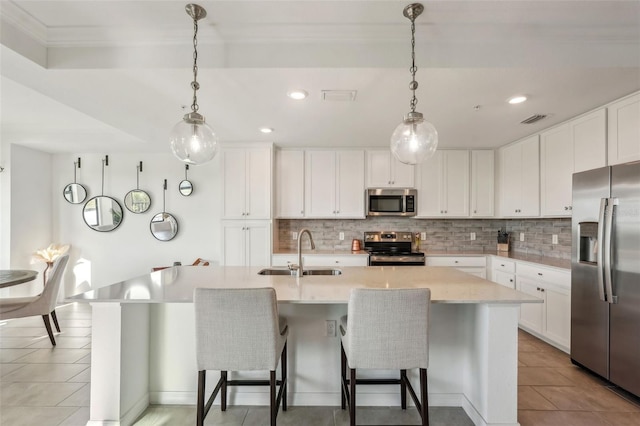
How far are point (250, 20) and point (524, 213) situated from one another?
3665mm

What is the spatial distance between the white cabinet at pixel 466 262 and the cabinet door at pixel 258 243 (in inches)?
85.2

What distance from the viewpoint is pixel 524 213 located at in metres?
3.60

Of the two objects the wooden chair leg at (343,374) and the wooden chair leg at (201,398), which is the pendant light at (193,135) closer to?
the wooden chair leg at (201,398)

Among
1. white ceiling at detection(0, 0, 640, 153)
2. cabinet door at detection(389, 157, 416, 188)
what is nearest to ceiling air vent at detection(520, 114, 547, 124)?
white ceiling at detection(0, 0, 640, 153)

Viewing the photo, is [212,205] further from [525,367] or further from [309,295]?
[525,367]

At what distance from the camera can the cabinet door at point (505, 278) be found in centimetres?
346

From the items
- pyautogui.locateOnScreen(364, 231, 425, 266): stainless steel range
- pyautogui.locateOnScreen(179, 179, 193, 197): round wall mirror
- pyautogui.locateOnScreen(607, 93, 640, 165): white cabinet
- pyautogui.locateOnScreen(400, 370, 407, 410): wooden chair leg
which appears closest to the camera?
pyautogui.locateOnScreen(400, 370, 407, 410): wooden chair leg

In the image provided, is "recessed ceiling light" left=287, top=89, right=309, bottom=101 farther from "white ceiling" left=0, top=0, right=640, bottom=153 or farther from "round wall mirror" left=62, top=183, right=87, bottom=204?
"round wall mirror" left=62, top=183, right=87, bottom=204

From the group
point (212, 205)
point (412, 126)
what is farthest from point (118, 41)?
point (212, 205)

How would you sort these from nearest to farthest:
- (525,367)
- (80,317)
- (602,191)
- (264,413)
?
(264,413), (602,191), (525,367), (80,317)

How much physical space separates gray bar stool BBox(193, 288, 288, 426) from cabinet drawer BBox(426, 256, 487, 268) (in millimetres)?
2959

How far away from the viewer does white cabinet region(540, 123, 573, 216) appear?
2.96 meters

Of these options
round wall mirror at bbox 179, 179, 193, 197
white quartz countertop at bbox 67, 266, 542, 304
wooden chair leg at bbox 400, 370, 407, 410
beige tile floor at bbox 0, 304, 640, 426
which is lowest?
beige tile floor at bbox 0, 304, 640, 426

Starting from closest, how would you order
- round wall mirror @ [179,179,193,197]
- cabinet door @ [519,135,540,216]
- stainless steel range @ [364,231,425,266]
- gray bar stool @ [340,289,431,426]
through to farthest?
gray bar stool @ [340,289,431,426] → cabinet door @ [519,135,540,216] → stainless steel range @ [364,231,425,266] → round wall mirror @ [179,179,193,197]
